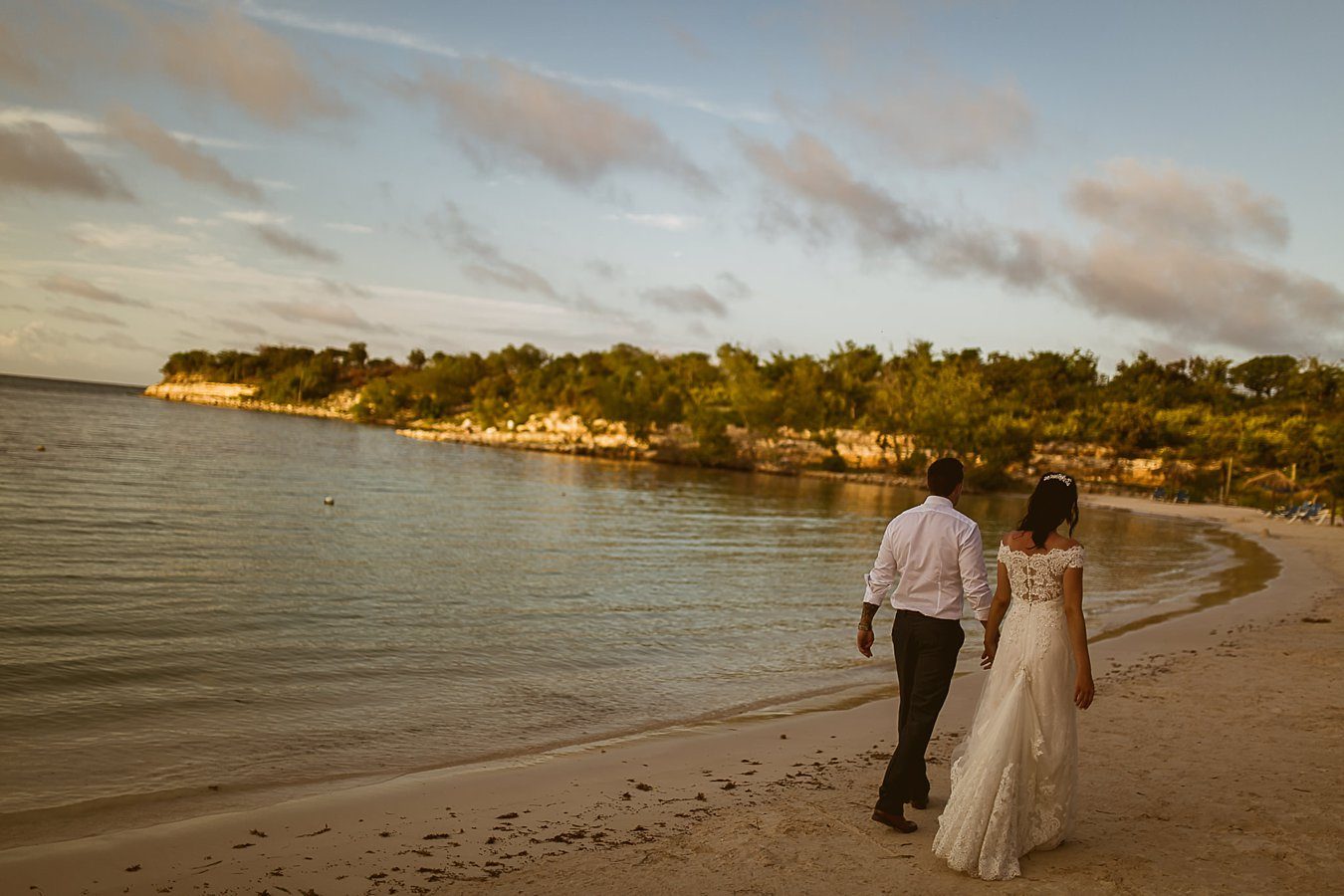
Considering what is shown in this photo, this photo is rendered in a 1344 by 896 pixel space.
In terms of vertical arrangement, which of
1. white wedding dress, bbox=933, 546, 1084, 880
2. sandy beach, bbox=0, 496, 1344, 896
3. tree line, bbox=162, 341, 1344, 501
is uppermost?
tree line, bbox=162, 341, 1344, 501

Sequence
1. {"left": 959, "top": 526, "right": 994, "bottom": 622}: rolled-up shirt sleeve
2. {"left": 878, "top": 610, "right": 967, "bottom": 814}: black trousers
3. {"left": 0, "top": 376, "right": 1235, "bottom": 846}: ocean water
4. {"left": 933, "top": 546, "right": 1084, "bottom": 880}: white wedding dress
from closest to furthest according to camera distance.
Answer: {"left": 933, "top": 546, "right": 1084, "bottom": 880}: white wedding dress → {"left": 959, "top": 526, "right": 994, "bottom": 622}: rolled-up shirt sleeve → {"left": 878, "top": 610, "right": 967, "bottom": 814}: black trousers → {"left": 0, "top": 376, "right": 1235, "bottom": 846}: ocean water

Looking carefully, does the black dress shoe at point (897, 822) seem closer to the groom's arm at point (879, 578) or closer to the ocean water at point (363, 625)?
the groom's arm at point (879, 578)

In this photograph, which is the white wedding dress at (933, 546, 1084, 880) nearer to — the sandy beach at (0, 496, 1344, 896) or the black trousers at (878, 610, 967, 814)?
the sandy beach at (0, 496, 1344, 896)

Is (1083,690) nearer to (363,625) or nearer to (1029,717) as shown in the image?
(1029,717)

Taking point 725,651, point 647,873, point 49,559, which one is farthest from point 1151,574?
point 49,559

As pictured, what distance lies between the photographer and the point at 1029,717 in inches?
213

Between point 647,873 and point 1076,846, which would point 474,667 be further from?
point 1076,846

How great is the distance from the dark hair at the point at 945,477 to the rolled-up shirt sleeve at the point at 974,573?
0.34 m

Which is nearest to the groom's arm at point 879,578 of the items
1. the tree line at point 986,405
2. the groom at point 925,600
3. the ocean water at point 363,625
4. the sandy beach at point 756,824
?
Answer: the groom at point 925,600

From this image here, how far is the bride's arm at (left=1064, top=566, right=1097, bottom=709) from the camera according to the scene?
17.7 feet

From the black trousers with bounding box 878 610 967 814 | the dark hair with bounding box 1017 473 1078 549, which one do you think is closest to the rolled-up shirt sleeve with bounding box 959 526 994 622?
the black trousers with bounding box 878 610 967 814

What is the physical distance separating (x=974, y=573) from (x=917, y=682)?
0.86 meters

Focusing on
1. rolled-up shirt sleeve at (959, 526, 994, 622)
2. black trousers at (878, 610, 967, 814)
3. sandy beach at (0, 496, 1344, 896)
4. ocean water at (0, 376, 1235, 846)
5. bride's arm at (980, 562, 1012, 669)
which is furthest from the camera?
ocean water at (0, 376, 1235, 846)

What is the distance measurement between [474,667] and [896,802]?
773cm
